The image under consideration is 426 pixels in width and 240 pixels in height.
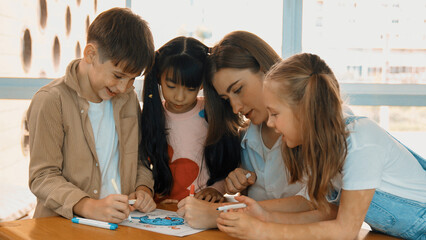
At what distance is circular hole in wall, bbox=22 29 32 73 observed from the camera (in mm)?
2715

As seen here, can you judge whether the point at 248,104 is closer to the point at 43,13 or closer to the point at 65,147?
the point at 65,147

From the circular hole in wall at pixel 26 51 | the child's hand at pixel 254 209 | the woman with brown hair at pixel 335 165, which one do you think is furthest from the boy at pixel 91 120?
the circular hole in wall at pixel 26 51

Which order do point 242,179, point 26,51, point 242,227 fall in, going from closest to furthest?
point 242,227 < point 242,179 < point 26,51

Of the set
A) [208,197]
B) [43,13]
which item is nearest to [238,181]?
[208,197]

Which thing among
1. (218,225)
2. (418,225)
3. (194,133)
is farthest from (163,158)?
(418,225)

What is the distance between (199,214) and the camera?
1216 mm

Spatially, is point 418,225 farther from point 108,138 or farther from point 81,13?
point 81,13

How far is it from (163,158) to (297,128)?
27.8 inches

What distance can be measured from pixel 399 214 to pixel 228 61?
734 mm

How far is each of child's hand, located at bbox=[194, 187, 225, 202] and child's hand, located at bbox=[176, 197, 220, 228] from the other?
29 cm

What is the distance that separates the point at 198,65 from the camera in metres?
1.66

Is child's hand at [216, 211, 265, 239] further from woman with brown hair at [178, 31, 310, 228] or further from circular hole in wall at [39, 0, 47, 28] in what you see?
circular hole in wall at [39, 0, 47, 28]

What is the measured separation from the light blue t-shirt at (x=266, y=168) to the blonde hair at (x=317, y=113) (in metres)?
0.46

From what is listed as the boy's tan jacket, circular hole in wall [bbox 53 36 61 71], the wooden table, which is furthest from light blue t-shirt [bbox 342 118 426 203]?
circular hole in wall [bbox 53 36 61 71]
